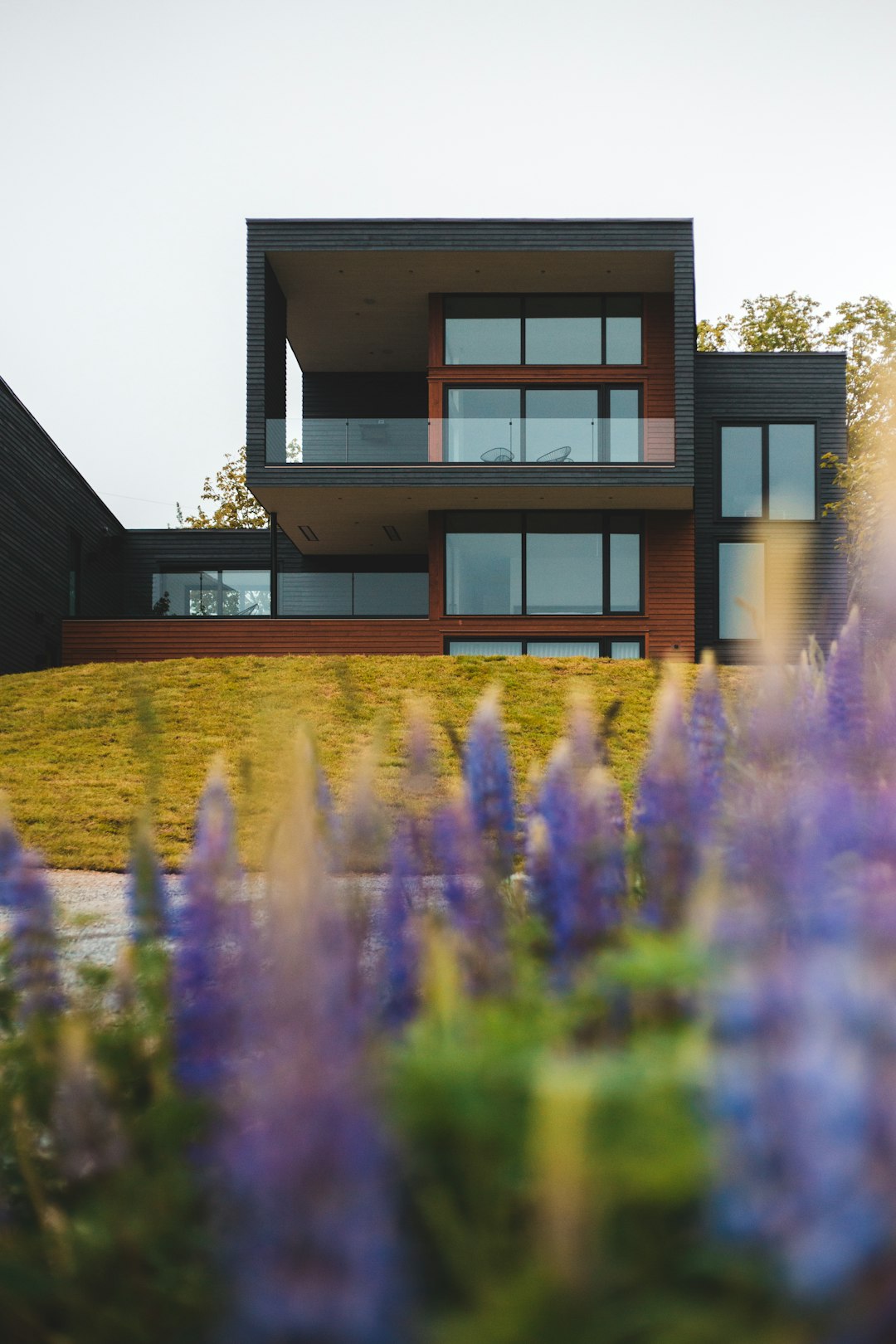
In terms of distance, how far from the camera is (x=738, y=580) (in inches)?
908

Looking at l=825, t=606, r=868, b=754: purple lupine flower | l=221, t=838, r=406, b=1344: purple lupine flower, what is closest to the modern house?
l=825, t=606, r=868, b=754: purple lupine flower

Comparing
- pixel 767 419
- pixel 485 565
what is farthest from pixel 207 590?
pixel 767 419

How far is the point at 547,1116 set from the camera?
23.7 inches

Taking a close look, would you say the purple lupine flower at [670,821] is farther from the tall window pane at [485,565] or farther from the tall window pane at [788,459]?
the tall window pane at [788,459]

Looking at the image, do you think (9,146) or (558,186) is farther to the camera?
(558,186)

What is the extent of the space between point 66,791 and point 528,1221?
9.56 metres

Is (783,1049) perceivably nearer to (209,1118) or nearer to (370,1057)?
(370,1057)

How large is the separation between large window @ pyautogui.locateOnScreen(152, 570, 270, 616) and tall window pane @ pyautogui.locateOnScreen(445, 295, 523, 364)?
982cm

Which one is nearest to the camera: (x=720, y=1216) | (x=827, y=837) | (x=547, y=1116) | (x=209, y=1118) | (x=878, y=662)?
(x=547, y=1116)

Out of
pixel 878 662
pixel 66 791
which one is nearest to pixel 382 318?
pixel 66 791

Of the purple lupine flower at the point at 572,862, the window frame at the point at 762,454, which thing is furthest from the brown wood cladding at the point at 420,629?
the purple lupine flower at the point at 572,862

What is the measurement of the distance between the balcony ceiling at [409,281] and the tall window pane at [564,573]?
6.01 metres

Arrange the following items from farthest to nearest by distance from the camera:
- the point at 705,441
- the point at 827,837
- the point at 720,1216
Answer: the point at 705,441
the point at 827,837
the point at 720,1216

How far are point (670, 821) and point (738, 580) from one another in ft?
73.9
